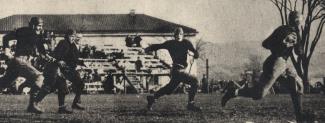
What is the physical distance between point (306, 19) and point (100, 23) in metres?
26.9

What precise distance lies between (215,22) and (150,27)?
29111 millimetres

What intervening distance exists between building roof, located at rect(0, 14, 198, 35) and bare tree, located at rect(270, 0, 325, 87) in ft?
79.0

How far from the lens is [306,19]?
27516 mm

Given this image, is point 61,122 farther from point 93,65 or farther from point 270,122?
point 93,65

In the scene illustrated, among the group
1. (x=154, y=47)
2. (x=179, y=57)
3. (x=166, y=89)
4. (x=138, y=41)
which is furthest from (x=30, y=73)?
(x=138, y=41)

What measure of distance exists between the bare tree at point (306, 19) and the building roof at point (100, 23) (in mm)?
24094

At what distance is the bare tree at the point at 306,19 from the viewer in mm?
27312

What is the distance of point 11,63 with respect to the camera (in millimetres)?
10727

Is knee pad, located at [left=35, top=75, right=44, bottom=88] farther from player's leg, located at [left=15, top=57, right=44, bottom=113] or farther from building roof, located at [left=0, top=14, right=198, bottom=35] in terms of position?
building roof, located at [left=0, top=14, right=198, bottom=35]

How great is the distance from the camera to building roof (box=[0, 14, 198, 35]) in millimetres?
49906

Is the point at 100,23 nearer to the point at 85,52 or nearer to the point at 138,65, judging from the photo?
the point at 138,65

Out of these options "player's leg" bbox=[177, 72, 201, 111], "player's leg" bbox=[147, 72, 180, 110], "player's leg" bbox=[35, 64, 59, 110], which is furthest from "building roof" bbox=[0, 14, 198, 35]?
"player's leg" bbox=[177, 72, 201, 111]

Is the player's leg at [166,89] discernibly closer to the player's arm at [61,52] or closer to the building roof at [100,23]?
the player's arm at [61,52]

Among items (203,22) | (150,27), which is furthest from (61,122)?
(150,27)
